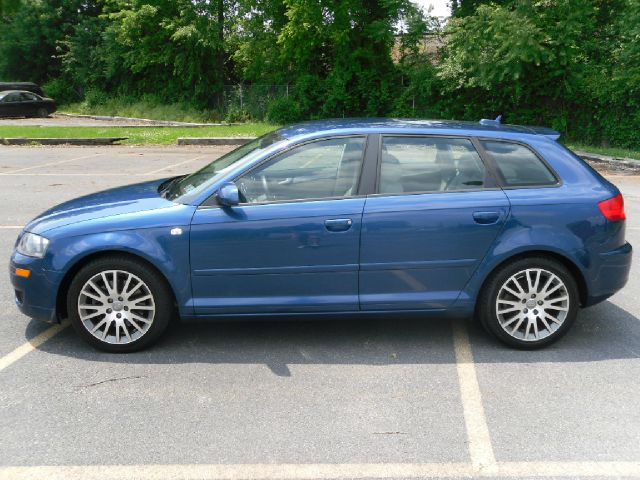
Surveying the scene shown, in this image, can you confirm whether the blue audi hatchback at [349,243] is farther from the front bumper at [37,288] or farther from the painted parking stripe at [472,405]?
the painted parking stripe at [472,405]

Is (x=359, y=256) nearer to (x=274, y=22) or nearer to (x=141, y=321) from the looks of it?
(x=141, y=321)

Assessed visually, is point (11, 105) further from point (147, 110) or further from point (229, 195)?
point (229, 195)

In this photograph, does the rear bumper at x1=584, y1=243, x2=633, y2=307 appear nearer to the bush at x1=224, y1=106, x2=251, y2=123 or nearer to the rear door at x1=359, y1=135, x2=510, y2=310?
the rear door at x1=359, y1=135, x2=510, y2=310

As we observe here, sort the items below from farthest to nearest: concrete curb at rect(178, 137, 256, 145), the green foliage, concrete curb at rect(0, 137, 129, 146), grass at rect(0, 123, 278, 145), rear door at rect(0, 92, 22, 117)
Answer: rear door at rect(0, 92, 22, 117)
grass at rect(0, 123, 278, 145)
concrete curb at rect(0, 137, 129, 146)
concrete curb at rect(178, 137, 256, 145)
the green foliage

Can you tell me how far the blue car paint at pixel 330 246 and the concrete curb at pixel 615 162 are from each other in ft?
41.8

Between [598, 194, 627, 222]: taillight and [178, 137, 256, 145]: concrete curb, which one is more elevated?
[598, 194, 627, 222]: taillight

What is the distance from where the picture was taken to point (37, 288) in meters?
4.44

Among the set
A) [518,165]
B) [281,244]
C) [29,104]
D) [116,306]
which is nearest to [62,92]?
[29,104]

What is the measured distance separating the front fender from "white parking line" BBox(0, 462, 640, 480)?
1.51 m

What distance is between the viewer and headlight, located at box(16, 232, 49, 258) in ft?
14.5

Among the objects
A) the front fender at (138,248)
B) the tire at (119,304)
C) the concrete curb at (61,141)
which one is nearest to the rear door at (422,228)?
the front fender at (138,248)

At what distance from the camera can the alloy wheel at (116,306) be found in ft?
14.5

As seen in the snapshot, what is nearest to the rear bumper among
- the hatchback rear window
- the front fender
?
the hatchback rear window

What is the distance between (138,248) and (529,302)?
2689 millimetres
